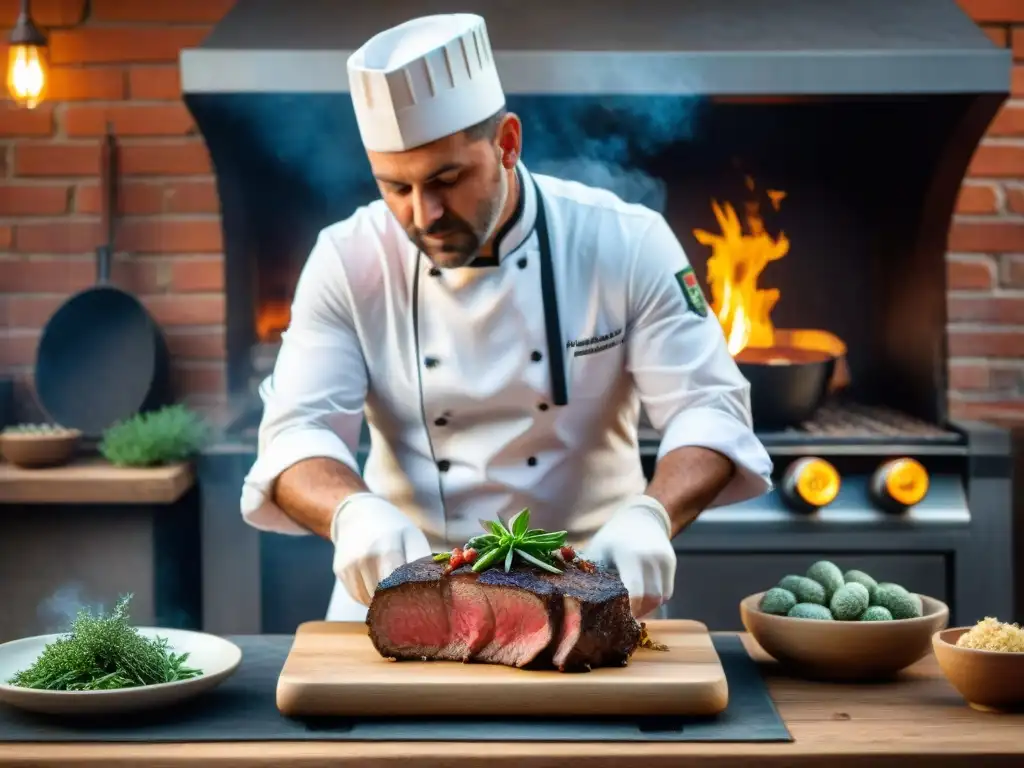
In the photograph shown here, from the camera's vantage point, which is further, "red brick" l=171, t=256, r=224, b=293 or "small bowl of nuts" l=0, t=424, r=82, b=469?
"red brick" l=171, t=256, r=224, b=293

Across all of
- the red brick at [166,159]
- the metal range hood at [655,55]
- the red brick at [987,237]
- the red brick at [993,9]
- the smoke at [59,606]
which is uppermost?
the red brick at [993,9]

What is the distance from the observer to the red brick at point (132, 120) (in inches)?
128

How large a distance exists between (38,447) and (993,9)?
239 centimetres

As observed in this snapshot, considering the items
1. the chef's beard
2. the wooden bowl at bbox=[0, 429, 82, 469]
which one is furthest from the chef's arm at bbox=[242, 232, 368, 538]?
the wooden bowl at bbox=[0, 429, 82, 469]

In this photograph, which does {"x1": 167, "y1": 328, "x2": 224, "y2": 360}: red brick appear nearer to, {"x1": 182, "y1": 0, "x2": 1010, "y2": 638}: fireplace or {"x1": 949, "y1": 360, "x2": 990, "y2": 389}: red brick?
{"x1": 182, "y1": 0, "x2": 1010, "y2": 638}: fireplace

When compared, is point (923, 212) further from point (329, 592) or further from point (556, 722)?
point (556, 722)

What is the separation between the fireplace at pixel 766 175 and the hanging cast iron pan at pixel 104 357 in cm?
19

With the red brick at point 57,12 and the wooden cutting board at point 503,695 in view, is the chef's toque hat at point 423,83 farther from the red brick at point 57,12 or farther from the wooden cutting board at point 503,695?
the red brick at point 57,12

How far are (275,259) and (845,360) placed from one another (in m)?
1.44

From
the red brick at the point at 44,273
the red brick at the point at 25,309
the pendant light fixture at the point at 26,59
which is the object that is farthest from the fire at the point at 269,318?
the pendant light fixture at the point at 26,59

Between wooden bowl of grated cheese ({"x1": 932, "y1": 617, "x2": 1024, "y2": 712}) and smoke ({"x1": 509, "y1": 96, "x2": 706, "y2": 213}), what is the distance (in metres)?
1.68

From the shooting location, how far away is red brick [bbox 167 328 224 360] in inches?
128

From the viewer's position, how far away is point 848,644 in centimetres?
167

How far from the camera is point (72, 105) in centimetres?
326
